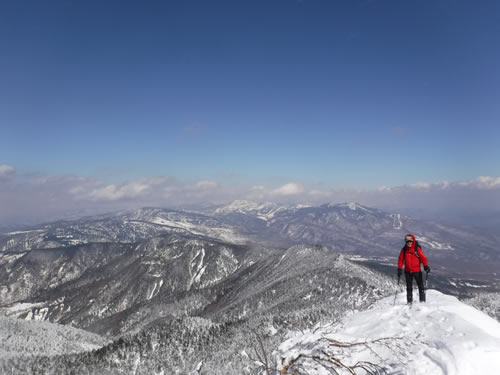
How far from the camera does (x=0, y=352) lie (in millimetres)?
144875

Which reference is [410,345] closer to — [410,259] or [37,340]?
[410,259]

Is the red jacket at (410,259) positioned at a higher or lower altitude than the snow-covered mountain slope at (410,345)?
higher

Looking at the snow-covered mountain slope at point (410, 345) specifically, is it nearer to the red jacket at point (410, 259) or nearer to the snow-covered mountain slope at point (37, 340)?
the red jacket at point (410, 259)

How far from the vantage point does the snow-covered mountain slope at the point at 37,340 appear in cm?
16512

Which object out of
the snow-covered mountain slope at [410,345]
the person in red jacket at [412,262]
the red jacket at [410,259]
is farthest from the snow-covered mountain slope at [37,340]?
the red jacket at [410,259]

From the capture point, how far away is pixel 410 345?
11.8 m

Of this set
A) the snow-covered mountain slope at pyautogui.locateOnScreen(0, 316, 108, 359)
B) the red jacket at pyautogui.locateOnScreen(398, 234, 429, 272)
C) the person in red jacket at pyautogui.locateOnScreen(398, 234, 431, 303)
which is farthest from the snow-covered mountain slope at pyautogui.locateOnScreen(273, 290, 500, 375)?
the snow-covered mountain slope at pyautogui.locateOnScreen(0, 316, 108, 359)

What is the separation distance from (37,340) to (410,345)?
812 ft

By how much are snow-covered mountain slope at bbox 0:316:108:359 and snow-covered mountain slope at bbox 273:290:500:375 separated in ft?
683

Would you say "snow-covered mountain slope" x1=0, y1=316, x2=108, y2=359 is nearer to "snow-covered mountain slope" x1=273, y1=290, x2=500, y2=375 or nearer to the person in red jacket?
"snow-covered mountain slope" x1=273, y1=290, x2=500, y2=375

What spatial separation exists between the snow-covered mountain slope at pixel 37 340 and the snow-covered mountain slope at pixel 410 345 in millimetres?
208324

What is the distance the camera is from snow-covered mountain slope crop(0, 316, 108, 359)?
16512cm

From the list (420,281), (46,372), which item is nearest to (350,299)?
(420,281)

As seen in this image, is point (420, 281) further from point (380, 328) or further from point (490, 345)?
point (490, 345)
